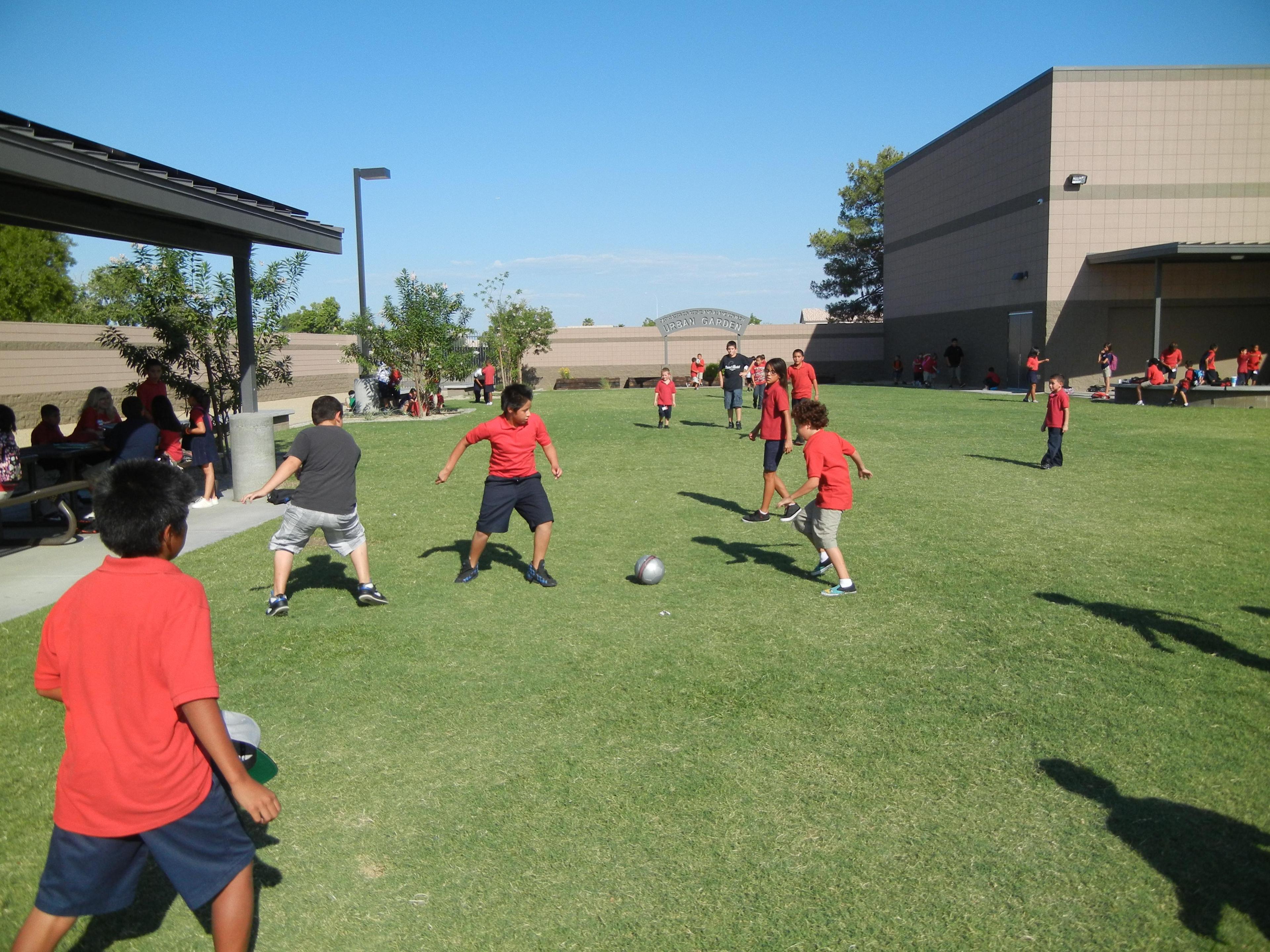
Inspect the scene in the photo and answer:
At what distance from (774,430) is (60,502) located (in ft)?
25.4

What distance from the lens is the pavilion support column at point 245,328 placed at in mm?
13789

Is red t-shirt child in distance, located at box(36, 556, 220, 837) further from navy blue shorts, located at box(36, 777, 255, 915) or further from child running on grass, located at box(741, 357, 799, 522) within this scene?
child running on grass, located at box(741, 357, 799, 522)

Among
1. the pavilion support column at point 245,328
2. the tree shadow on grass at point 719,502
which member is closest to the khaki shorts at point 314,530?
the tree shadow on grass at point 719,502

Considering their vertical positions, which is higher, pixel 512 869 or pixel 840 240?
pixel 840 240

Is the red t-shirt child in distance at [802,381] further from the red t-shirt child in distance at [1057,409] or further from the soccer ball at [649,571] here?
the soccer ball at [649,571]

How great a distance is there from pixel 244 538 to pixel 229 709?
5.13m

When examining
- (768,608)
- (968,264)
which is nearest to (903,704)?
(768,608)

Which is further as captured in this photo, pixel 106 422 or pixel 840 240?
pixel 840 240

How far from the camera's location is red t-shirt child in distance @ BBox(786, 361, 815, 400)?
15.0 m

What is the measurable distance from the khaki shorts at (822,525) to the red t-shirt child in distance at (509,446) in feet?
7.33

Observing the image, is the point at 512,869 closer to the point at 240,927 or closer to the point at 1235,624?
the point at 240,927

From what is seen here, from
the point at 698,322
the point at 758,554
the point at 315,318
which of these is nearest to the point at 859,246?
the point at 698,322

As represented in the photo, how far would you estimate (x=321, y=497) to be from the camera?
6945 millimetres

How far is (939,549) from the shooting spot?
30.2ft
